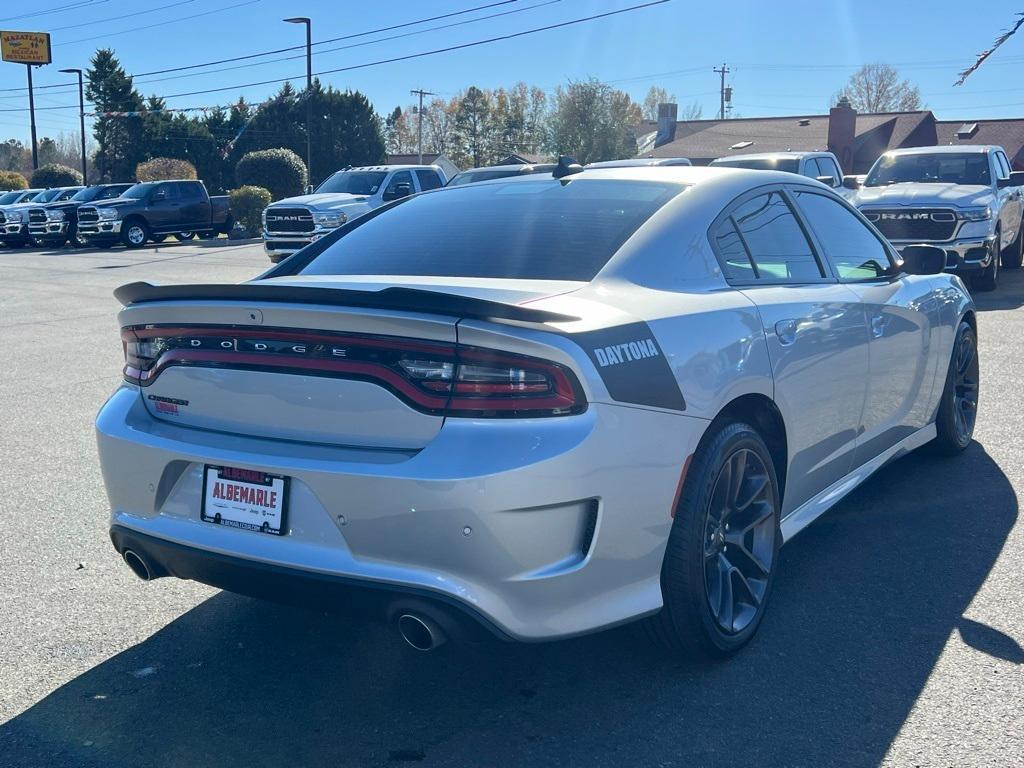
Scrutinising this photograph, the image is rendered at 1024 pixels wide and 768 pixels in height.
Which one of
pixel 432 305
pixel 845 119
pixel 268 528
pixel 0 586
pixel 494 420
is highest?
pixel 845 119

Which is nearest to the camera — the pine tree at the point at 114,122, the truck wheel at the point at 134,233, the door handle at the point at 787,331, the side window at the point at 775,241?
the door handle at the point at 787,331

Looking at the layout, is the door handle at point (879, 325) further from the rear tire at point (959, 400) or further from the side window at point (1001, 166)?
the side window at point (1001, 166)

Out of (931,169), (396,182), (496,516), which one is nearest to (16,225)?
(396,182)

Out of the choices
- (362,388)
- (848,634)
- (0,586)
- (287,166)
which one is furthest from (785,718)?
(287,166)

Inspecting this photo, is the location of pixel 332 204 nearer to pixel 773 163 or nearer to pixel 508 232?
pixel 773 163

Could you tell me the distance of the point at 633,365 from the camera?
9.80 feet

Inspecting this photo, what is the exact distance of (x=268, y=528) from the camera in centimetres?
298

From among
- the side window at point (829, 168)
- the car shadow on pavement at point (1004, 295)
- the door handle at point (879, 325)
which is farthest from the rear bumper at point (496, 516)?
the side window at point (829, 168)

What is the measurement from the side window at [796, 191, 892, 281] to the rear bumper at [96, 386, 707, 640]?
180 cm

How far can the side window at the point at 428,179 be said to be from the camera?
70.4 ft

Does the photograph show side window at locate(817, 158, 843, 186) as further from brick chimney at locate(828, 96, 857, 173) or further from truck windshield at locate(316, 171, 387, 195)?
brick chimney at locate(828, 96, 857, 173)

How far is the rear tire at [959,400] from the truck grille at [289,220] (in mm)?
15339

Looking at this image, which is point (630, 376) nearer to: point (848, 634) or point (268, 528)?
point (268, 528)

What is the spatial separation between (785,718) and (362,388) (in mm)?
1573
